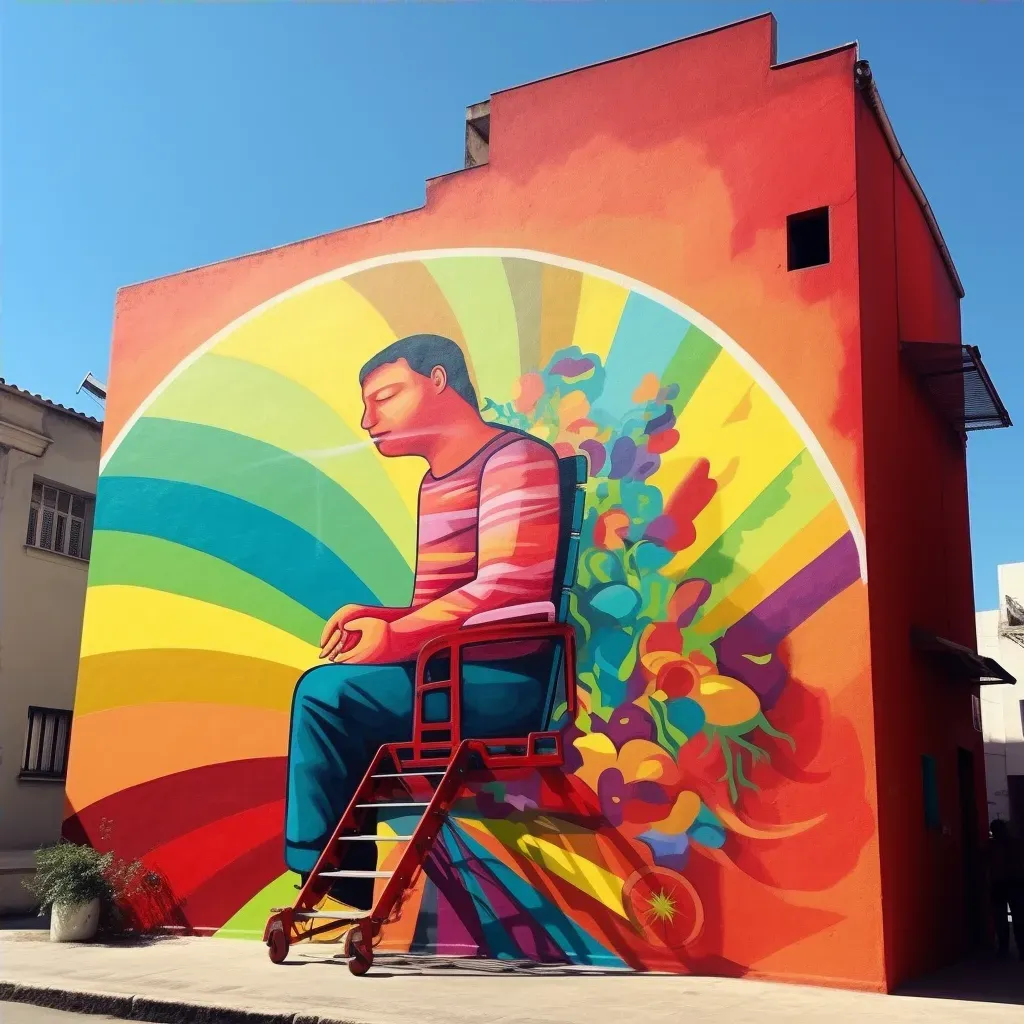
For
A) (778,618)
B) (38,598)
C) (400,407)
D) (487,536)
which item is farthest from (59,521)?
(778,618)

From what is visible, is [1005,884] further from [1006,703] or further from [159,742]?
[1006,703]

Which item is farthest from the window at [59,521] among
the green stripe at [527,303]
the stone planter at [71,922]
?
the green stripe at [527,303]

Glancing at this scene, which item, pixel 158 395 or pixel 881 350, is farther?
pixel 158 395

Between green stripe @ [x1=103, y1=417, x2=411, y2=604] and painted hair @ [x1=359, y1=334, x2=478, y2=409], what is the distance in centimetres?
127

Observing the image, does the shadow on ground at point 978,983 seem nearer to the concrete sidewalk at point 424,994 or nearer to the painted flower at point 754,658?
the concrete sidewalk at point 424,994

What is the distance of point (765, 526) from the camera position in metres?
9.80

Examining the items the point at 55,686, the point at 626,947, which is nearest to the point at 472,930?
the point at 626,947

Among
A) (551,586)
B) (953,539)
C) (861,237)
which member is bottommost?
(551,586)

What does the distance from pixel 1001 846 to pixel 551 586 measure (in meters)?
5.54

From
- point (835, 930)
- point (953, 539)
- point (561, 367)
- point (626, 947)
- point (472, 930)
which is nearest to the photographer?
point (835, 930)

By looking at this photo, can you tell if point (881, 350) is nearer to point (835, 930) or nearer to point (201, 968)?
point (835, 930)

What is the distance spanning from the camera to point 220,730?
39.3 ft

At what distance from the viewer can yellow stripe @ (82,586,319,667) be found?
38.8 feet

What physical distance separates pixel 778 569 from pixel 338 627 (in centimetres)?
444
